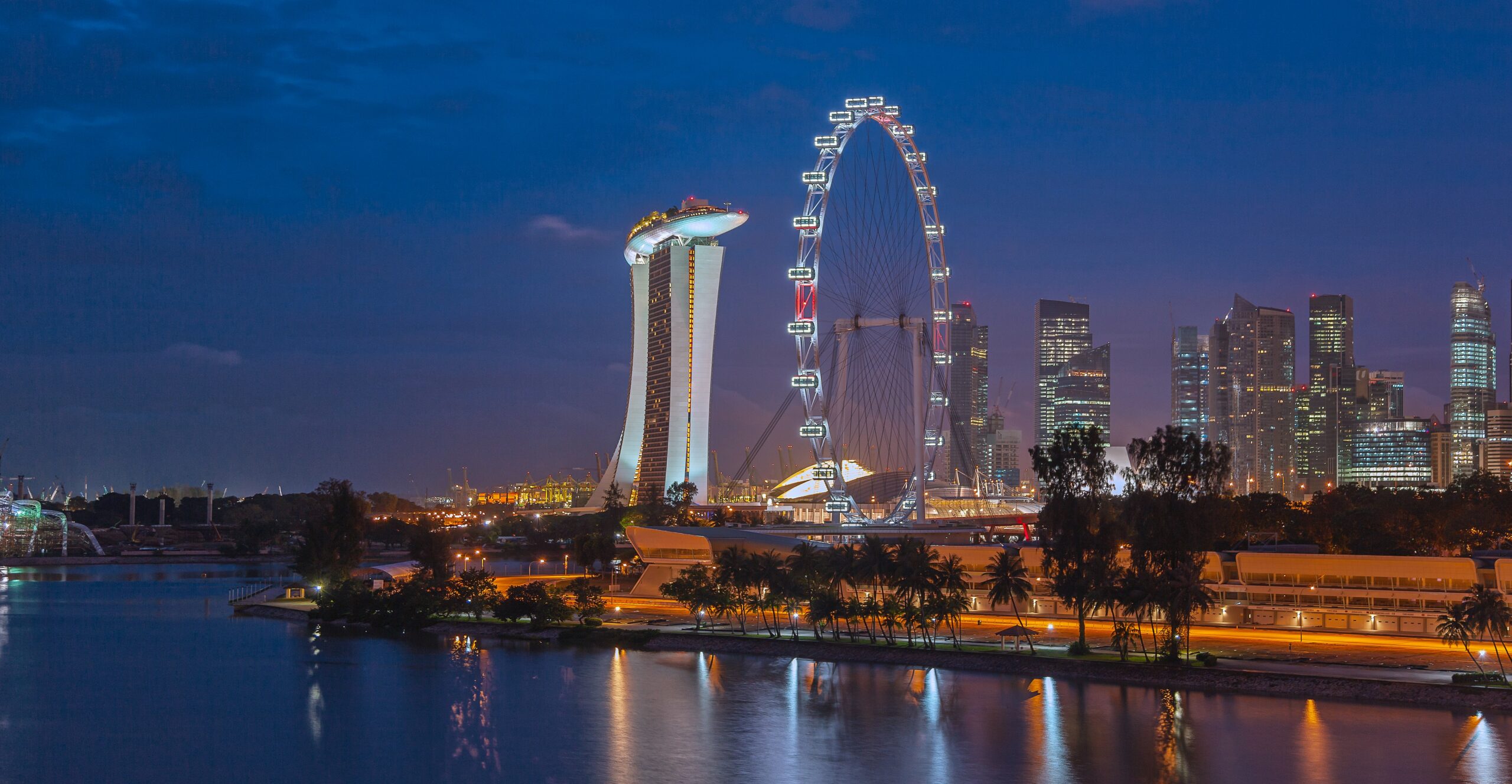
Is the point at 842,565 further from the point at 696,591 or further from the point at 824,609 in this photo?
the point at 696,591

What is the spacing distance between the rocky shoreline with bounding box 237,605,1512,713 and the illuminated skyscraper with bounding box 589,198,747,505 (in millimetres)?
88908

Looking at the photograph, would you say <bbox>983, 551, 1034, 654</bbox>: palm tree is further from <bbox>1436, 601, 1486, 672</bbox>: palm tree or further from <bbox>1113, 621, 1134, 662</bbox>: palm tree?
<bbox>1436, 601, 1486, 672</bbox>: palm tree

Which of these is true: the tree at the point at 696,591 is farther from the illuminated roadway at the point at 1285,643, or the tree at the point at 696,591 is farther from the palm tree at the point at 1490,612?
the palm tree at the point at 1490,612

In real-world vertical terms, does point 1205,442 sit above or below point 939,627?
above

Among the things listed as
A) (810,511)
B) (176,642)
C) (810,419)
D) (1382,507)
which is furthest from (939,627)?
(810,511)

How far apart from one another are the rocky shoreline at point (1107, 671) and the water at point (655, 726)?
35.8 inches

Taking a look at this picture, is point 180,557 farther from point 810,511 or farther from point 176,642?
point 176,642

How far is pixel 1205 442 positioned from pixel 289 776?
3505 cm

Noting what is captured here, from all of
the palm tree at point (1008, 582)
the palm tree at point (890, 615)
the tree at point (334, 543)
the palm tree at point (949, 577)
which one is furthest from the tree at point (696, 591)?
the tree at point (334, 543)

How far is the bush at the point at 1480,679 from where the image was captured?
44281 mm

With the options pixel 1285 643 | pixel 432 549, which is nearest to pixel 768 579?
pixel 1285 643

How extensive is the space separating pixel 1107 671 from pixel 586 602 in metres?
28.4

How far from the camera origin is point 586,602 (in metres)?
68.9

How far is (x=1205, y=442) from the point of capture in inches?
2079
